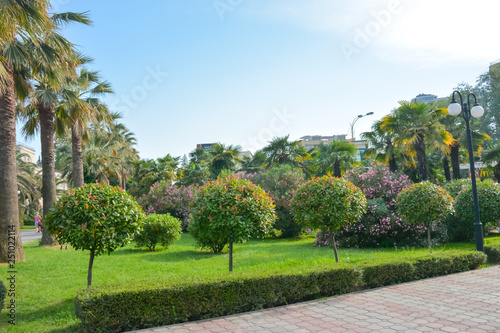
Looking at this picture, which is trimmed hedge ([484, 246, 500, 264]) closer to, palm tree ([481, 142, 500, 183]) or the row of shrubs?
the row of shrubs

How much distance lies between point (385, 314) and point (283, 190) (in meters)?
17.1

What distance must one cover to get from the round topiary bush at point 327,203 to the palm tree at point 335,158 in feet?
54.9

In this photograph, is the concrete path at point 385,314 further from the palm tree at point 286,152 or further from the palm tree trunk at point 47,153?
the palm tree at point 286,152

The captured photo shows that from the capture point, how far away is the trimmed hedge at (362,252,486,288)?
8.40 m

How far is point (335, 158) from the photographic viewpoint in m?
26.9

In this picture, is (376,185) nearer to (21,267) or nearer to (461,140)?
(461,140)

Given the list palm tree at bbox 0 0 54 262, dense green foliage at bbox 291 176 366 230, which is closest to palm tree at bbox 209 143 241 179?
palm tree at bbox 0 0 54 262

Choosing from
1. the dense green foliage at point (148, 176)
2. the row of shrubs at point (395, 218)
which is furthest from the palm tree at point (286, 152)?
the dense green foliage at point (148, 176)

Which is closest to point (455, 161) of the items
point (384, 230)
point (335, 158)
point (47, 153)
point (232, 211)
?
point (335, 158)

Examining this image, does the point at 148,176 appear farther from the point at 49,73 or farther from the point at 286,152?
the point at 49,73

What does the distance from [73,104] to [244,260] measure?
10.9 metres

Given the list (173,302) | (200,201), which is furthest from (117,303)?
(200,201)

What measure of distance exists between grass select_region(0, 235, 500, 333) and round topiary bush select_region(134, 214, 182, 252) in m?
0.48

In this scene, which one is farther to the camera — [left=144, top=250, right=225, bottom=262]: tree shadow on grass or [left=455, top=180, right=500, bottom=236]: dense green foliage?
[left=455, top=180, right=500, bottom=236]: dense green foliage
